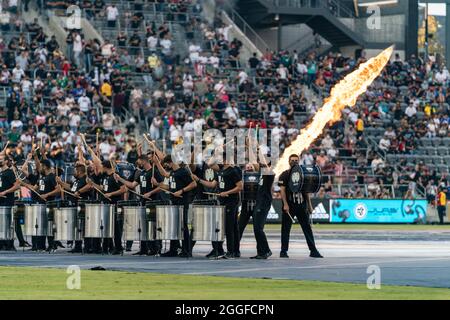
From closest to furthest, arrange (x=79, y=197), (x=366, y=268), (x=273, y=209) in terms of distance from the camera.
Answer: (x=366, y=268) < (x=79, y=197) < (x=273, y=209)

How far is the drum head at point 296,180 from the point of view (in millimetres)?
27750

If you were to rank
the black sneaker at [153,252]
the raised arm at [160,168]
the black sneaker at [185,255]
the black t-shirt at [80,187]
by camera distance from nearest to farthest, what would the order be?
the black sneaker at [185,255], the raised arm at [160,168], the black sneaker at [153,252], the black t-shirt at [80,187]

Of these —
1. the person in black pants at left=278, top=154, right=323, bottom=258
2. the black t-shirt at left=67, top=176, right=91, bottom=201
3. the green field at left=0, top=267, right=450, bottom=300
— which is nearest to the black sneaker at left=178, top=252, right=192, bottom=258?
the person in black pants at left=278, top=154, right=323, bottom=258

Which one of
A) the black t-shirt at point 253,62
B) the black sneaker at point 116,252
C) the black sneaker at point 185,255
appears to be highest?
the black t-shirt at point 253,62

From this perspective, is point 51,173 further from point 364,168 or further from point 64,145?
point 364,168

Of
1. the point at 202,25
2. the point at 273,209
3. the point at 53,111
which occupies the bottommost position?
the point at 273,209

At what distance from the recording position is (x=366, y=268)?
79.0 ft

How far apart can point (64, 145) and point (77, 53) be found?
759 centimetres

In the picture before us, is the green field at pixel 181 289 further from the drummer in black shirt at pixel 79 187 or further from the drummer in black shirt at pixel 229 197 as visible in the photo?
the drummer in black shirt at pixel 79 187

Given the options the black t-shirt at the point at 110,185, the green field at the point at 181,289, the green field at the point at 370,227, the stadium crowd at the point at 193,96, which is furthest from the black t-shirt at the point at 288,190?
the stadium crowd at the point at 193,96

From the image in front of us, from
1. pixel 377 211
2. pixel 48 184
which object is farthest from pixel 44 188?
pixel 377 211

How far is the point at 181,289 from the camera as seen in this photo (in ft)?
63.2

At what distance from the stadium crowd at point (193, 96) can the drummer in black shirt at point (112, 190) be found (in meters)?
14.6

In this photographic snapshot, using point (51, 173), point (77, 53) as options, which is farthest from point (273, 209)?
point (51, 173)
